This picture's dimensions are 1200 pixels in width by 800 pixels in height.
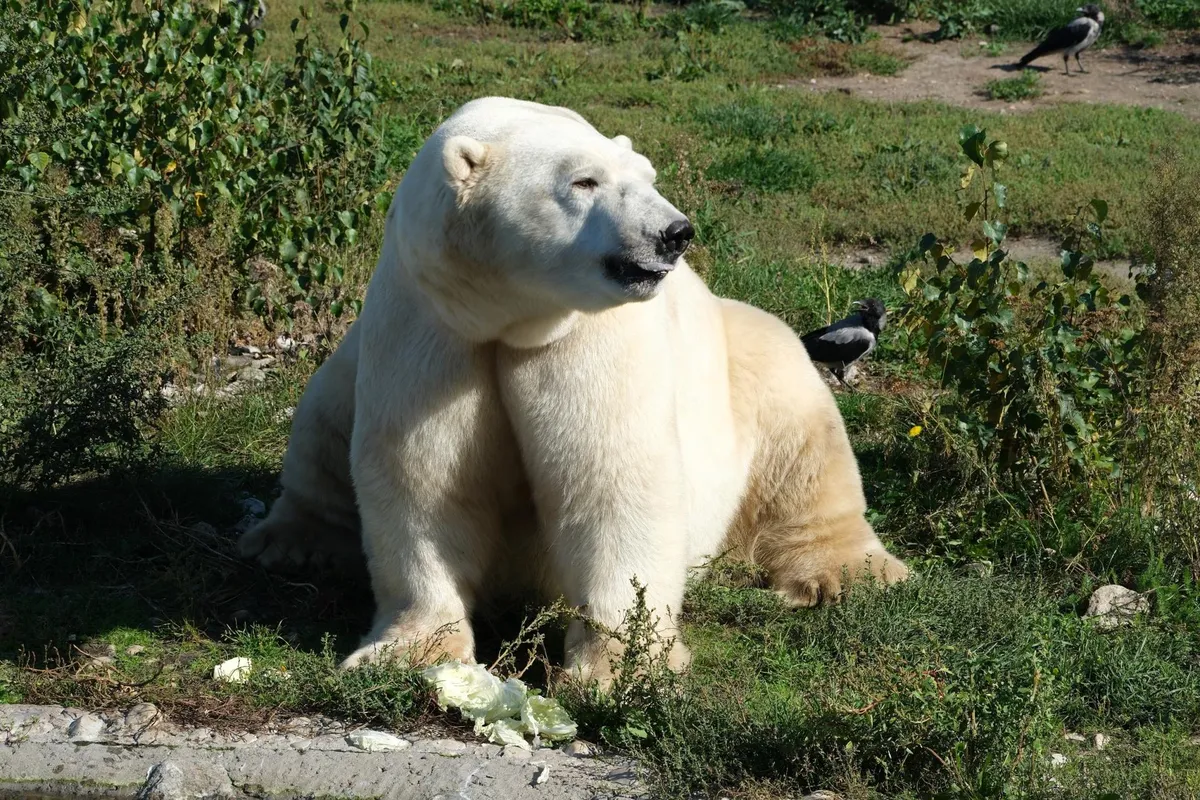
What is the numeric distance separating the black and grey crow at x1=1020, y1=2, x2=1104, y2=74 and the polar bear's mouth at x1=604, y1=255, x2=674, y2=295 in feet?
33.6

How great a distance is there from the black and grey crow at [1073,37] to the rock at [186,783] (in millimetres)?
10984

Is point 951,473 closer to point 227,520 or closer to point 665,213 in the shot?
point 665,213

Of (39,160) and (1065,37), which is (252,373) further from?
(1065,37)

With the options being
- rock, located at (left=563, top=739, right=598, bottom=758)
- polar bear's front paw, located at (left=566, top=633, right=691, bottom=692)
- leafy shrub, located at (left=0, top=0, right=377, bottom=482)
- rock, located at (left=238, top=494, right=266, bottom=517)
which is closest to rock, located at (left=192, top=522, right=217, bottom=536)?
rock, located at (left=238, top=494, right=266, bottom=517)

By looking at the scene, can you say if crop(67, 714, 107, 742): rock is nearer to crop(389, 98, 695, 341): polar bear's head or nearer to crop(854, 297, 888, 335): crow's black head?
crop(389, 98, 695, 341): polar bear's head

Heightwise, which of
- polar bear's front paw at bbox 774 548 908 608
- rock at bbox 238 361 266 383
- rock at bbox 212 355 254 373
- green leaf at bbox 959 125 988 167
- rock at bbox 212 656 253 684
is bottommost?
Result: polar bear's front paw at bbox 774 548 908 608

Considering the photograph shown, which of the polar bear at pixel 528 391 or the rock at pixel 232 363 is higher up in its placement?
the polar bear at pixel 528 391

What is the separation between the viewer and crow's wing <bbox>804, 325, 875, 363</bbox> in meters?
6.14

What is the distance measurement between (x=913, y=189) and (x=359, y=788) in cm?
674

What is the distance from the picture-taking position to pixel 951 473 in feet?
16.6

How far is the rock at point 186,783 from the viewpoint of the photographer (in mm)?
3336

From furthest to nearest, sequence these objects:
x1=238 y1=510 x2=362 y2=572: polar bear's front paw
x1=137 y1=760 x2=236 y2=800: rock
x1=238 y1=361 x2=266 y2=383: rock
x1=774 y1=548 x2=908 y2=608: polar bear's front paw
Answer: x1=238 y1=361 x2=266 y2=383: rock
x1=238 y1=510 x2=362 y2=572: polar bear's front paw
x1=774 y1=548 x2=908 y2=608: polar bear's front paw
x1=137 y1=760 x2=236 y2=800: rock

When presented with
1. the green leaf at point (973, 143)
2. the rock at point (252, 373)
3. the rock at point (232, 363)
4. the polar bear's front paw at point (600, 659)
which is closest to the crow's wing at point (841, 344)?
the green leaf at point (973, 143)

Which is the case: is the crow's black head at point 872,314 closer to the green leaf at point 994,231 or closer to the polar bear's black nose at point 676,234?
the green leaf at point 994,231
